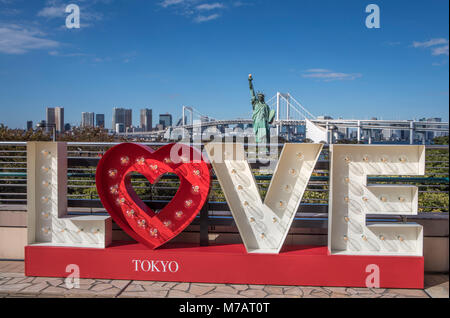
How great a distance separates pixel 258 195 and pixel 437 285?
2.10m

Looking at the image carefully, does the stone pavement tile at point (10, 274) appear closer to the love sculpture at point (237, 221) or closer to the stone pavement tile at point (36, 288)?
the love sculpture at point (237, 221)

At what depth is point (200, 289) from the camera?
363 cm

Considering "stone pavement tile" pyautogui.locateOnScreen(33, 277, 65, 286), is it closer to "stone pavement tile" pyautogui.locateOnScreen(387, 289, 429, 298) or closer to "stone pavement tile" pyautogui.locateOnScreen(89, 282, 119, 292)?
"stone pavement tile" pyautogui.locateOnScreen(89, 282, 119, 292)

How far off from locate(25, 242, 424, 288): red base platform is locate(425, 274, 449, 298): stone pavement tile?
15 centimetres

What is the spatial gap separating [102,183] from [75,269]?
100 cm

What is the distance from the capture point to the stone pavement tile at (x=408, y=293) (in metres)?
3.47

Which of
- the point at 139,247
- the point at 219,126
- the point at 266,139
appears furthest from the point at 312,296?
the point at 219,126

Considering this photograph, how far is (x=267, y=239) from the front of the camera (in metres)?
3.79

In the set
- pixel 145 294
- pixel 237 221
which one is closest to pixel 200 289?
pixel 145 294

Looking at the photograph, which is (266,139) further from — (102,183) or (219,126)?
(219,126)

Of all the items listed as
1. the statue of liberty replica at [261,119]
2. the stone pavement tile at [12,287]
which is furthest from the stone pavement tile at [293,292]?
the statue of liberty replica at [261,119]

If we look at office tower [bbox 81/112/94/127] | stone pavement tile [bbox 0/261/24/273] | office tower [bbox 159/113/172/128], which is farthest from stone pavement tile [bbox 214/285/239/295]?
office tower [bbox 159/113/172/128]

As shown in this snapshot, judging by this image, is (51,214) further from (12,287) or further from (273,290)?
(273,290)

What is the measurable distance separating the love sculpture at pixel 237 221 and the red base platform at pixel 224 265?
1 centimetres
